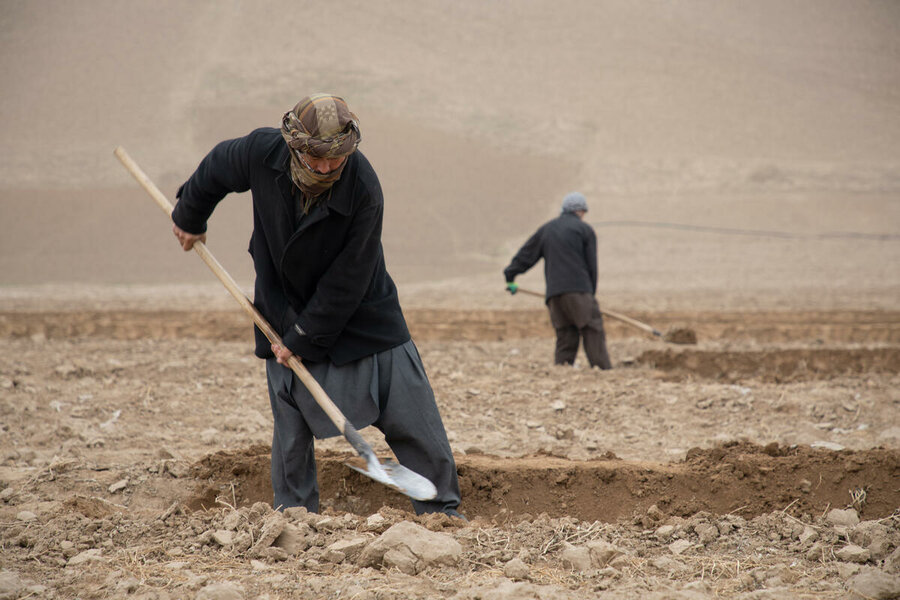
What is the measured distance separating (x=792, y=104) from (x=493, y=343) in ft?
88.9

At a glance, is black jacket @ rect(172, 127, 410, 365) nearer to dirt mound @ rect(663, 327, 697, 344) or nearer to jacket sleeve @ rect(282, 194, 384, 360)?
jacket sleeve @ rect(282, 194, 384, 360)

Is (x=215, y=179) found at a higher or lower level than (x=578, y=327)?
higher

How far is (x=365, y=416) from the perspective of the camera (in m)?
3.37

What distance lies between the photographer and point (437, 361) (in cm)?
807

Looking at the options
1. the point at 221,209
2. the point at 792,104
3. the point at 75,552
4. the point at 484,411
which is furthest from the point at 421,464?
the point at 792,104

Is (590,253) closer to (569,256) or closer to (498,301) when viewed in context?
(569,256)

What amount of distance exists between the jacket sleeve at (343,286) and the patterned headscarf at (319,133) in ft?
0.68

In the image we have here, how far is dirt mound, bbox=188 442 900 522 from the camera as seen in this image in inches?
153

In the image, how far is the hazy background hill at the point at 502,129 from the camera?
21141mm

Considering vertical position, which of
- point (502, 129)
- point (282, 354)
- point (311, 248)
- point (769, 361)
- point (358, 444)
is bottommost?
point (769, 361)

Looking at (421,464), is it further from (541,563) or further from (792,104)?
(792,104)

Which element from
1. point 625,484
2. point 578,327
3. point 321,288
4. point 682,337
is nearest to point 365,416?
point 321,288

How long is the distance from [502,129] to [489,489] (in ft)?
90.3

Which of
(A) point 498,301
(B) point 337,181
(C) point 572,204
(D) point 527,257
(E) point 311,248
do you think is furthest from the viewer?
(A) point 498,301
